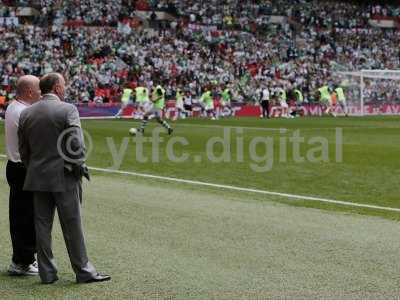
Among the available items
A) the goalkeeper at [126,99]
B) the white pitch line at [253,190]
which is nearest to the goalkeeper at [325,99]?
Answer: the goalkeeper at [126,99]

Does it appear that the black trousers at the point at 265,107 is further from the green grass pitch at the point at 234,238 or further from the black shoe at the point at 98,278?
the black shoe at the point at 98,278

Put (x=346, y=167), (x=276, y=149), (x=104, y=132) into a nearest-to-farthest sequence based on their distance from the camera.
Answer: (x=346, y=167)
(x=276, y=149)
(x=104, y=132)

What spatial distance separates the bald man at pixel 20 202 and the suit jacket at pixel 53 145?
21.8 inches

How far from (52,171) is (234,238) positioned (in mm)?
2921

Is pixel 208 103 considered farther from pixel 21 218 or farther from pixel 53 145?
pixel 53 145

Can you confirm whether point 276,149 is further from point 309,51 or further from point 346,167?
point 309,51

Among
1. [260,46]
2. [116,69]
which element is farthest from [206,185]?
[260,46]

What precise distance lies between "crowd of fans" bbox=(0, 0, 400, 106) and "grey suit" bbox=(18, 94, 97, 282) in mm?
36687

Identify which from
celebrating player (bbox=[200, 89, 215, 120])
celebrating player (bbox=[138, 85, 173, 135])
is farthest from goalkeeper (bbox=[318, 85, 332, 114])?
celebrating player (bbox=[138, 85, 173, 135])

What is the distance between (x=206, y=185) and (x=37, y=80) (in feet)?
23.1

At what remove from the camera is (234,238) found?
9.02 metres

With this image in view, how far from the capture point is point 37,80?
24.0ft

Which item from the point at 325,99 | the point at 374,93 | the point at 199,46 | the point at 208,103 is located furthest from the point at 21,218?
the point at 199,46

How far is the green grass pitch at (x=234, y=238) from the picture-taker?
6.83m
